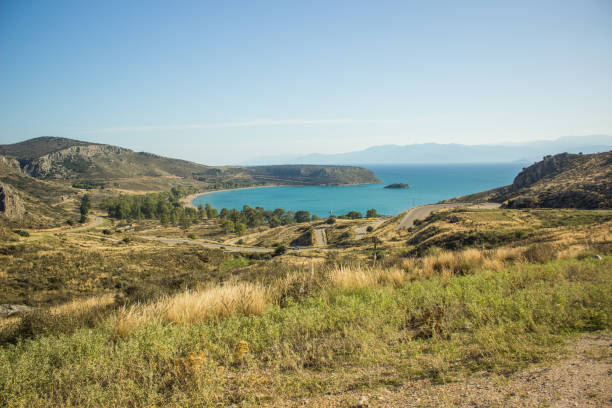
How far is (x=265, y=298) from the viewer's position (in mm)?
6922

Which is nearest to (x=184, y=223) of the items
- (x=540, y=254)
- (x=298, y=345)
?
(x=540, y=254)

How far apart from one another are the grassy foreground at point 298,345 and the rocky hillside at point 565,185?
4950cm

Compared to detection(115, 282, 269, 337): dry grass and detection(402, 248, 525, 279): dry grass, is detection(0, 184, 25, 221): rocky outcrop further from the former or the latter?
detection(402, 248, 525, 279): dry grass

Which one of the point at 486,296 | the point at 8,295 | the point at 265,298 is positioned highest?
the point at 486,296

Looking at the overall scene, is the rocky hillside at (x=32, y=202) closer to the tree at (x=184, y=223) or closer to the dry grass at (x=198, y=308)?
the tree at (x=184, y=223)

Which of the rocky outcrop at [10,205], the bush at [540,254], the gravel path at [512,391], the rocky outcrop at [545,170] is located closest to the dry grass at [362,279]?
the gravel path at [512,391]

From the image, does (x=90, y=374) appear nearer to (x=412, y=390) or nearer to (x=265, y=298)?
(x=265, y=298)

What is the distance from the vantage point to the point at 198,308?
606 cm

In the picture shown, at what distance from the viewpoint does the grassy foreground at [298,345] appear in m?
3.51

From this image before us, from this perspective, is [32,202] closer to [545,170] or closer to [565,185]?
[565,185]

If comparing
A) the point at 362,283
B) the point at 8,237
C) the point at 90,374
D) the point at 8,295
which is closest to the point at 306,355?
the point at 90,374

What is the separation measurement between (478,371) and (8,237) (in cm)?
5259

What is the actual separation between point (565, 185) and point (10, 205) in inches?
5198

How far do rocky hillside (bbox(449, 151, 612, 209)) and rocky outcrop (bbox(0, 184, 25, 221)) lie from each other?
114 metres
